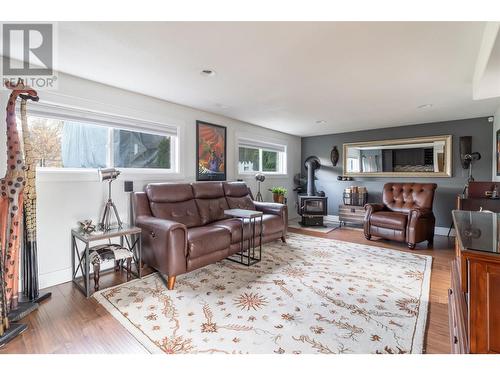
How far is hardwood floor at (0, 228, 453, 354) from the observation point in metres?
1.56

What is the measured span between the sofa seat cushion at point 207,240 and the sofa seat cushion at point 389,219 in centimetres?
263

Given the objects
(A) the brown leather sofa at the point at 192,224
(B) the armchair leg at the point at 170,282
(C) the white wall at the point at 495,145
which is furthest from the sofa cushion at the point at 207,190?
(C) the white wall at the point at 495,145

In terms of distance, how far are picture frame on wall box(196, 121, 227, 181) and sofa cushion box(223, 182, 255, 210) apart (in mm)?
337

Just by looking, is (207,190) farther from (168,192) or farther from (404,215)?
(404,215)

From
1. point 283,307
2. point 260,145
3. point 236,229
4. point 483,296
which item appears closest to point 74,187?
point 236,229

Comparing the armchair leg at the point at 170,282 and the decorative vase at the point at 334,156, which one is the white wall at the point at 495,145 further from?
the armchair leg at the point at 170,282

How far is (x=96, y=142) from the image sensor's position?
2.91 metres

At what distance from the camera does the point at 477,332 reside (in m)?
0.99

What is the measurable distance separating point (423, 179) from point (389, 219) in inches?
66.6

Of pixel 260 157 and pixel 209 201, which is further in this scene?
pixel 260 157

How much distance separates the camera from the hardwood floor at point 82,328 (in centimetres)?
156
